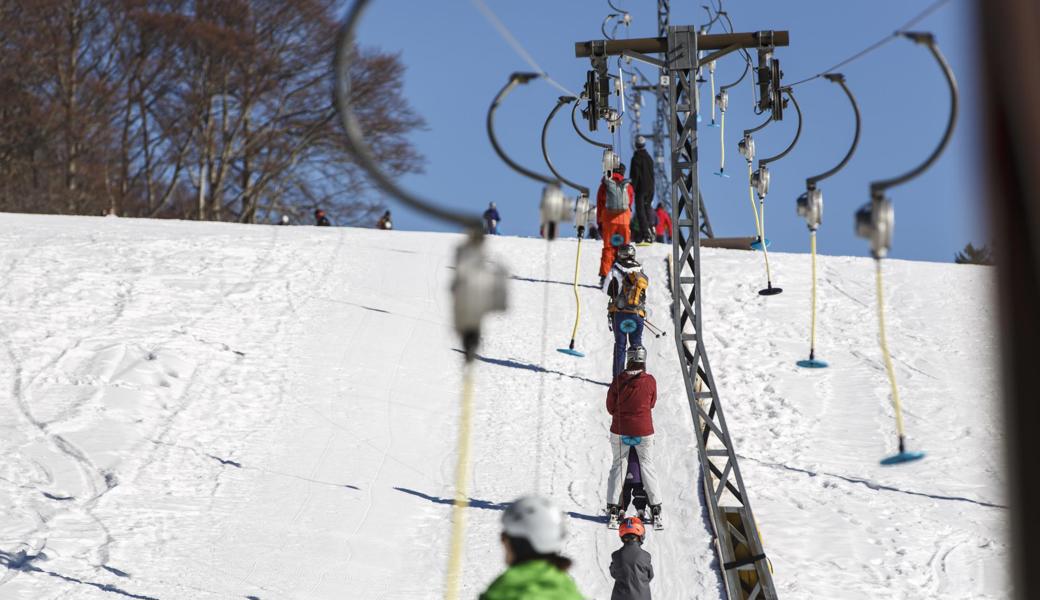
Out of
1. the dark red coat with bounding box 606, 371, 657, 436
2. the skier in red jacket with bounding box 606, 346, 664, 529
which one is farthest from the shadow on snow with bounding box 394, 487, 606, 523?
the dark red coat with bounding box 606, 371, 657, 436

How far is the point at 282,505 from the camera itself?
10977mm

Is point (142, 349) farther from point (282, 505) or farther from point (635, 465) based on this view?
point (635, 465)

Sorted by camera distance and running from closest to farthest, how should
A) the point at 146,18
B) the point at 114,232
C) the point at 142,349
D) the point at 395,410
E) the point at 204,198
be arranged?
the point at 395,410, the point at 142,349, the point at 114,232, the point at 146,18, the point at 204,198

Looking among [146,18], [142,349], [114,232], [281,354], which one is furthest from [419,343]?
[146,18]

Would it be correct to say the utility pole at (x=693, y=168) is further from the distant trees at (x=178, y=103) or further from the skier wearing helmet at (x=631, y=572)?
the distant trees at (x=178, y=103)

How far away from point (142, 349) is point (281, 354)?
1.83 metres

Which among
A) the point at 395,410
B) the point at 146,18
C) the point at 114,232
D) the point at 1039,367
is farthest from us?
the point at 146,18

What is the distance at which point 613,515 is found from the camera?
33.3 feet

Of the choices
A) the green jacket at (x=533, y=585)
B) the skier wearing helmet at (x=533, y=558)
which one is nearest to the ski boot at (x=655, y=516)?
the skier wearing helmet at (x=533, y=558)

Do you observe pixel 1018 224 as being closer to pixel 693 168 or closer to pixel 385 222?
pixel 693 168

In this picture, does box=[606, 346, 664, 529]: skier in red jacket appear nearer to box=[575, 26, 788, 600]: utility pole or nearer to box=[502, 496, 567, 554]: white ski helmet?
box=[575, 26, 788, 600]: utility pole

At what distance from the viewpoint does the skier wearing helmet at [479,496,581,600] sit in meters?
3.68

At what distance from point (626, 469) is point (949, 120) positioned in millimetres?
6530

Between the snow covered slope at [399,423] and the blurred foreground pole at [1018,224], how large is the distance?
737cm
